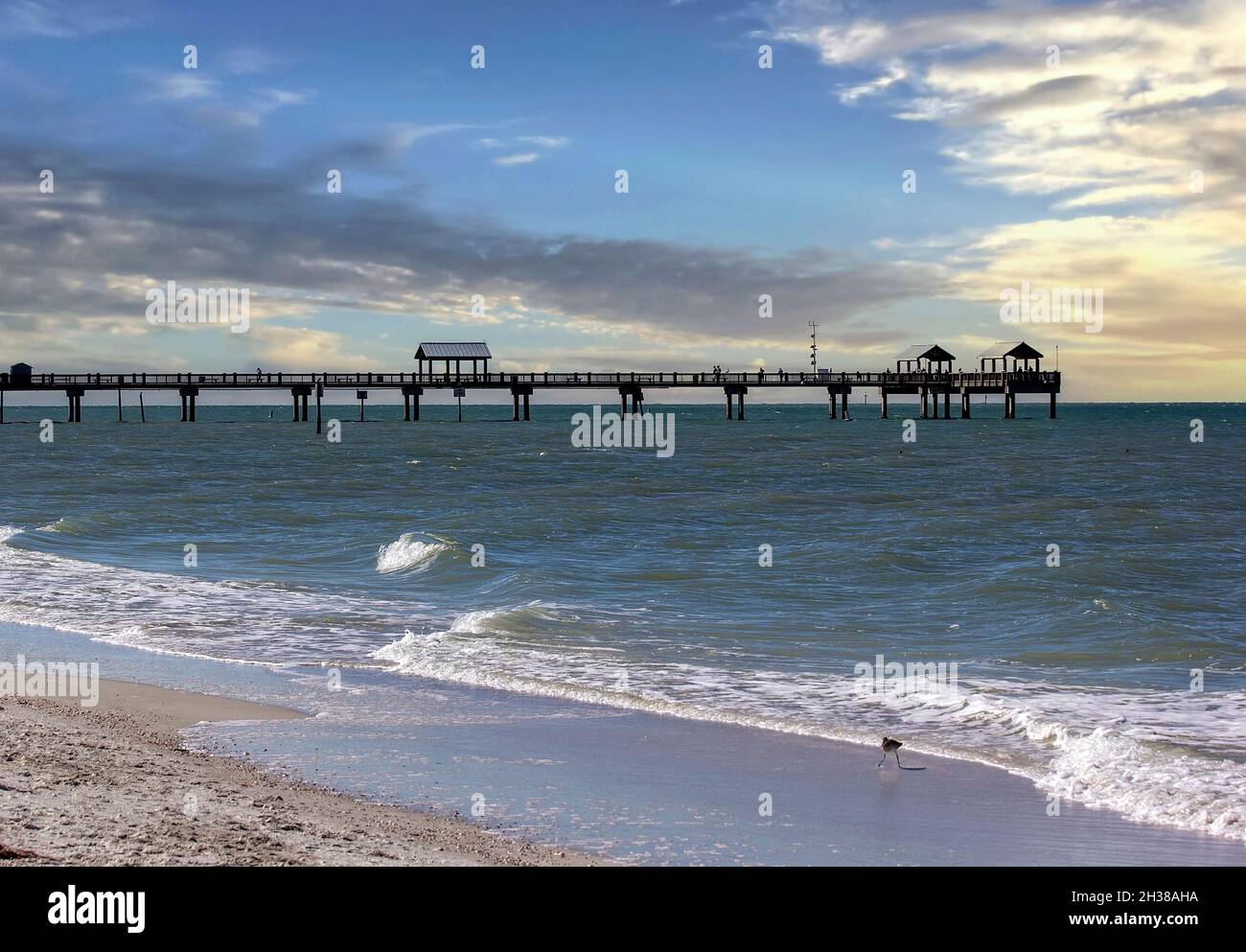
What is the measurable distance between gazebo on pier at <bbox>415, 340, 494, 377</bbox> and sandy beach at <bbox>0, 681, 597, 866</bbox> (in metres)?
87.1

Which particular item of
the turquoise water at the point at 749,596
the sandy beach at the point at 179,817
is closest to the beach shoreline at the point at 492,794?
the sandy beach at the point at 179,817

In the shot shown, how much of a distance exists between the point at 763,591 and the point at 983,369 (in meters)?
93.6

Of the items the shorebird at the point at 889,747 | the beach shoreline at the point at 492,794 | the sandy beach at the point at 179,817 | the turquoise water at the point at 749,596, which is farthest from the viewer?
the turquoise water at the point at 749,596

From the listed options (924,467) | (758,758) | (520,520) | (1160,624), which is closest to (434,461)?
(924,467)

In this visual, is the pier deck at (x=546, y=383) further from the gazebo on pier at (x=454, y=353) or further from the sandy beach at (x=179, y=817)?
the sandy beach at (x=179, y=817)

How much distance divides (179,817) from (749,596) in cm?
1162

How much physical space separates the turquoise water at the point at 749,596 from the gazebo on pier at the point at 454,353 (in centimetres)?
5287

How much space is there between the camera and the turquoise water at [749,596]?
10.2 meters

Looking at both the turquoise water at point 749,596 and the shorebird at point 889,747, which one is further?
the turquoise water at point 749,596

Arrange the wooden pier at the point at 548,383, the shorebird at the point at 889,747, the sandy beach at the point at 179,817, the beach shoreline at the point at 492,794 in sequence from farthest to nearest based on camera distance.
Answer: the wooden pier at the point at 548,383 → the shorebird at the point at 889,747 → the beach shoreline at the point at 492,794 → the sandy beach at the point at 179,817
